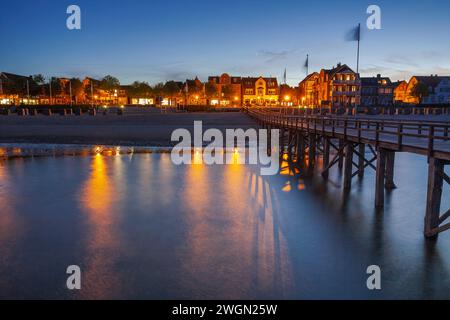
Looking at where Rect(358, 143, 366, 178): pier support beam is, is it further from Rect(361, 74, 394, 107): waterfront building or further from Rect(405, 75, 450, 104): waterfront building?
Rect(405, 75, 450, 104): waterfront building

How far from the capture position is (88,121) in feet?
187

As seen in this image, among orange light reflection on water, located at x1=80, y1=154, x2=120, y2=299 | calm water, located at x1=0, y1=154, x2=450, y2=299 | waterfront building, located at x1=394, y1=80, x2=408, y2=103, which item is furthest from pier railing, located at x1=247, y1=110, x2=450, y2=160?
waterfront building, located at x1=394, y1=80, x2=408, y2=103

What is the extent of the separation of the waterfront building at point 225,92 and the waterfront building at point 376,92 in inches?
1592

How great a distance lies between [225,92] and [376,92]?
4713 cm

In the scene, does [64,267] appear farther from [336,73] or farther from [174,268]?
[336,73]

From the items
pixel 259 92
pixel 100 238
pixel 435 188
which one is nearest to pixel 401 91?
pixel 259 92

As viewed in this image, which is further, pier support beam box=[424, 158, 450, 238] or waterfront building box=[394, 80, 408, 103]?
waterfront building box=[394, 80, 408, 103]

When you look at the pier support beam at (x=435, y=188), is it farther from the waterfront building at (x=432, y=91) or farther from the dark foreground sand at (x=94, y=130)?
the waterfront building at (x=432, y=91)

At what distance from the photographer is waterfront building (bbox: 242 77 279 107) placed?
422 ft

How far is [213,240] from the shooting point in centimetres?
1155

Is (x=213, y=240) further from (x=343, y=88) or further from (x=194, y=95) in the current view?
(x=194, y=95)

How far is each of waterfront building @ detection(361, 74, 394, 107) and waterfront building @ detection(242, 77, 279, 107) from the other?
32822 millimetres
